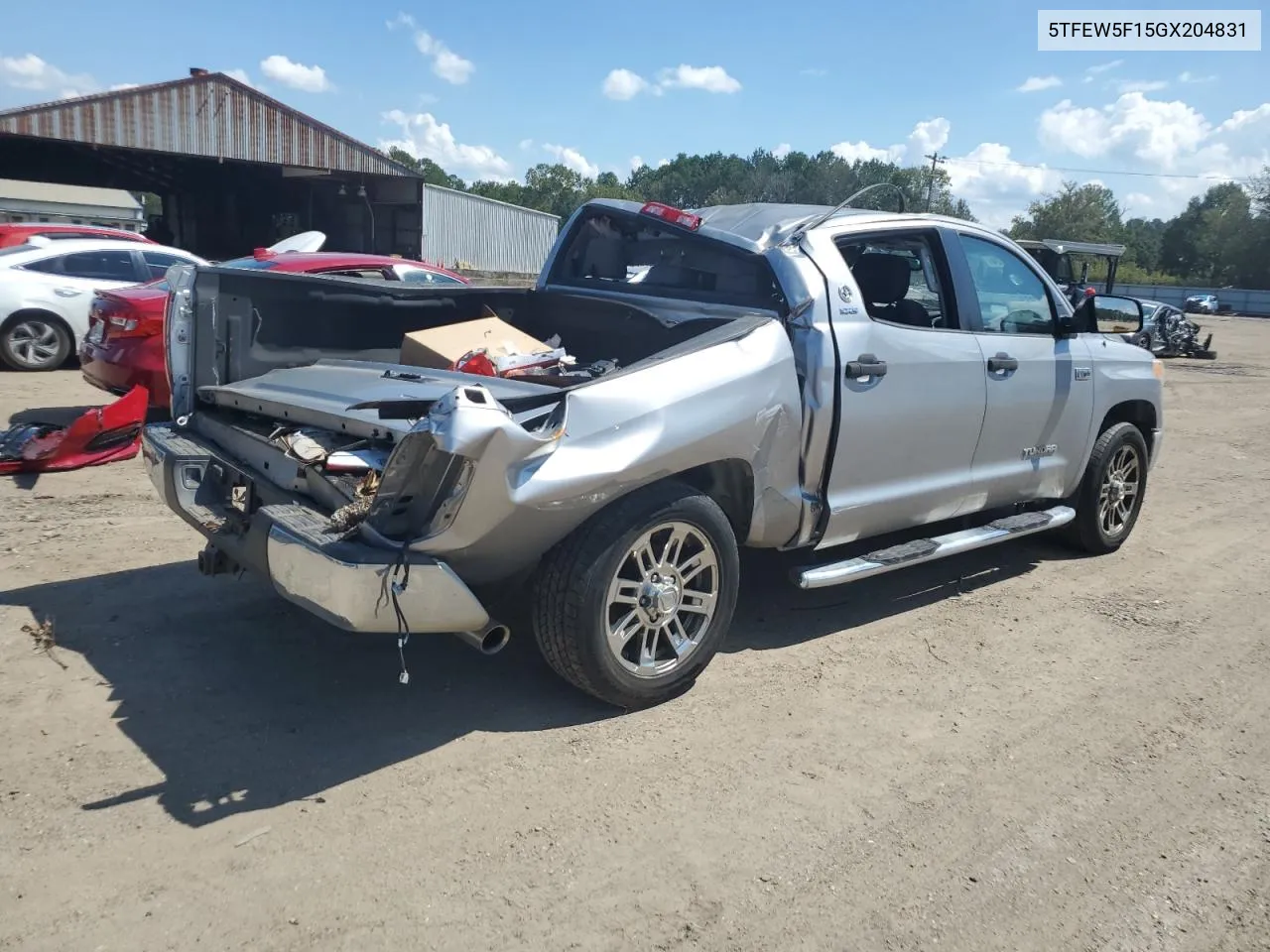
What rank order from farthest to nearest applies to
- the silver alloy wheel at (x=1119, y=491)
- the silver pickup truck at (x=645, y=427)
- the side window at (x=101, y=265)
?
the side window at (x=101, y=265)
the silver alloy wheel at (x=1119, y=491)
the silver pickup truck at (x=645, y=427)

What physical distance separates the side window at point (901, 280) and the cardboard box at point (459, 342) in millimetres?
1587

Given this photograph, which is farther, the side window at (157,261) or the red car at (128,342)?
the side window at (157,261)

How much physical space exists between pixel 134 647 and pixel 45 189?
6052 cm

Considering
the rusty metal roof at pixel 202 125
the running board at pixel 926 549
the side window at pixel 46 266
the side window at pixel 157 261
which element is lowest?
the running board at pixel 926 549

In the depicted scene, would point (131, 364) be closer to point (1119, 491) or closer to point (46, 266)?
point (46, 266)

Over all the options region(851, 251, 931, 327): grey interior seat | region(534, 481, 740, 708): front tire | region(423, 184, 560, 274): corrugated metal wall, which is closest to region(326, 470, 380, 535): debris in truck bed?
region(534, 481, 740, 708): front tire

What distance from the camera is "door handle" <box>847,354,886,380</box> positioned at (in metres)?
4.28

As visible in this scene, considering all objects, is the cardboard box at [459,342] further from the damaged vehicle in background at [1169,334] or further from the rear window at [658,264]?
the damaged vehicle in background at [1169,334]

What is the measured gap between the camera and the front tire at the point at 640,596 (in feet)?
11.5

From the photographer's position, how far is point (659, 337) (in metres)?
4.72

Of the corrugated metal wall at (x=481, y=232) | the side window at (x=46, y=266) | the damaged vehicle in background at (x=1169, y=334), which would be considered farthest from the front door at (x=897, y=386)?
the corrugated metal wall at (x=481, y=232)

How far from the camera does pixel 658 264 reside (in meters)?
5.12

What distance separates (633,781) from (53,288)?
400 inches

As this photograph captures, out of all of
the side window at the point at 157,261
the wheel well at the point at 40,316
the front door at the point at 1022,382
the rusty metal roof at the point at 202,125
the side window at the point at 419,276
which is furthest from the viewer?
the rusty metal roof at the point at 202,125
